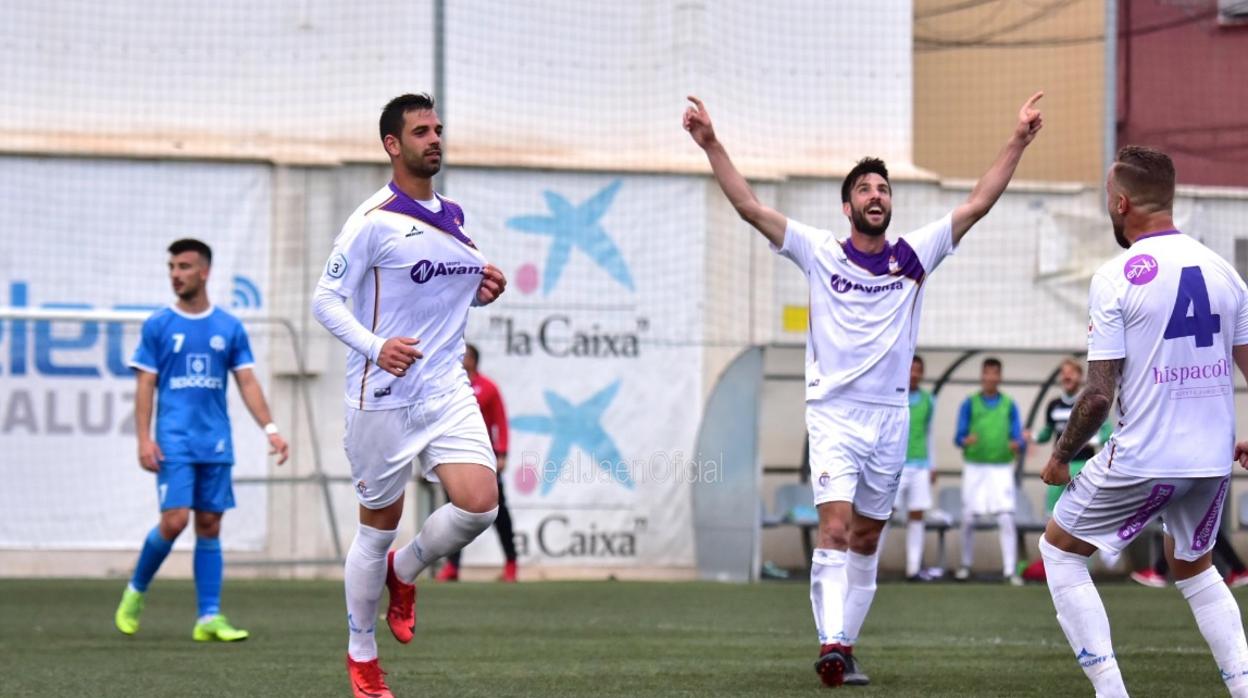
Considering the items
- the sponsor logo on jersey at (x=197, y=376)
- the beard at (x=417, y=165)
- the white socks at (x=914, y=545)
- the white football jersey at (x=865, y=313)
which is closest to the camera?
the beard at (x=417, y=165)

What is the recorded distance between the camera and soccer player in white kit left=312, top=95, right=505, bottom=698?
6840mm

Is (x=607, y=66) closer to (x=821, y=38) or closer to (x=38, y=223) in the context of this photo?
(x=821, y=38)

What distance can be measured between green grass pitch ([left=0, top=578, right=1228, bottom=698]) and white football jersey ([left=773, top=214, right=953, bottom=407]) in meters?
1.30

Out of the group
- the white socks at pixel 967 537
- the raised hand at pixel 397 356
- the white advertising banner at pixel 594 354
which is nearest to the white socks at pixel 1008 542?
the white socks at pixel 967 537

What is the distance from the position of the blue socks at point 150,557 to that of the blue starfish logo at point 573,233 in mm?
9316

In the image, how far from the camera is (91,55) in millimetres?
19922

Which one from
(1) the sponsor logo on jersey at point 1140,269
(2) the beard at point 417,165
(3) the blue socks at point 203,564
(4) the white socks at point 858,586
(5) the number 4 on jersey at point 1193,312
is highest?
(2) the beard at point 417,165

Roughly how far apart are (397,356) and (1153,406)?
2.58 m

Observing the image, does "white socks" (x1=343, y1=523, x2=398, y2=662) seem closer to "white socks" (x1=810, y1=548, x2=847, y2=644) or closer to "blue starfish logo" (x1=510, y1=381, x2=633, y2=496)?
"white socks" (x1=810, y1=548, x2=847, y2=644)

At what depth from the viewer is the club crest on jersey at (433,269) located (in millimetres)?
6879

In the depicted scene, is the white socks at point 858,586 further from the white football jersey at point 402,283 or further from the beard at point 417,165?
the beard at point 417,165

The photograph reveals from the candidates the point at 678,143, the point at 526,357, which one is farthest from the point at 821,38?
the point at 526,357

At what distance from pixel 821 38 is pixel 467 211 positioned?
443 cm

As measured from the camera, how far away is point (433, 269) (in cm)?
691
